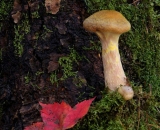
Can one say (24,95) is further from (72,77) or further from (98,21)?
(98,21)

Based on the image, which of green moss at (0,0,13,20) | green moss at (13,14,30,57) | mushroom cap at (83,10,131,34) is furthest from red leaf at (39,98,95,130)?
green moss at (0,0,13,20)

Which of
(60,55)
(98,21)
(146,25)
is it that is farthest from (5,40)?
(146,25)

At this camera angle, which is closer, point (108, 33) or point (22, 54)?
point (108, 33)

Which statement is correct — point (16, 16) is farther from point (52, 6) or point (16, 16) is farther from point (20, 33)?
point (52, 6)

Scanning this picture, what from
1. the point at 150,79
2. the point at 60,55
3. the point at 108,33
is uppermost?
the point at 108,33

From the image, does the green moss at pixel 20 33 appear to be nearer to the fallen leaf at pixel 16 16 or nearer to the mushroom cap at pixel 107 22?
the fallen leaf at pixel 16 16

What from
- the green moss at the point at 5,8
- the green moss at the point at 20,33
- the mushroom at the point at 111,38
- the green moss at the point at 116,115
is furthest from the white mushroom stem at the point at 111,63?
the green moss at the point at 5,8

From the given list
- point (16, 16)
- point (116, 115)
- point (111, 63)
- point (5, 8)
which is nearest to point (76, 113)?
point (116, 115)

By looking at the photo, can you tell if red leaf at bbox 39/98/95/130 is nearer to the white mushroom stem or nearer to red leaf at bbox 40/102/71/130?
red leaf at bbox 40/102/71/130
